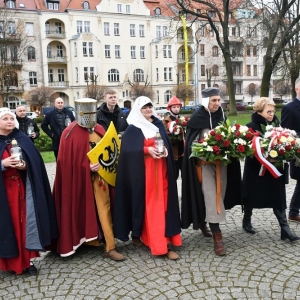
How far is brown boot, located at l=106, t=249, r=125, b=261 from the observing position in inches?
183

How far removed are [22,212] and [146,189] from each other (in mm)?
1535

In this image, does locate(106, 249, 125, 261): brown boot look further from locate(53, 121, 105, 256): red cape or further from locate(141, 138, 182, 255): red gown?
locate(141, 138, 182, 255): red gown

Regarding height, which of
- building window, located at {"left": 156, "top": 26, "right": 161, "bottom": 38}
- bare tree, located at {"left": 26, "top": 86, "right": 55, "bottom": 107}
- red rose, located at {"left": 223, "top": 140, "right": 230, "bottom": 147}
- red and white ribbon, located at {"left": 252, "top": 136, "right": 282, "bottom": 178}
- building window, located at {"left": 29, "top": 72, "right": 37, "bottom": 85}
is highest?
building window, located at {"left": 156, "top": 26, "right": 161, "bottom": 38}

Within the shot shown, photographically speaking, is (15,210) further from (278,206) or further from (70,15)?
(70,15)

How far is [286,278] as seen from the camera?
4.02m

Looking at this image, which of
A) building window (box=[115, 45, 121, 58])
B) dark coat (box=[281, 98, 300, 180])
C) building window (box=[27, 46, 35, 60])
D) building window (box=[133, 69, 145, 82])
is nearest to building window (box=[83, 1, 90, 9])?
building window (box=[115, 45, 121, 58])

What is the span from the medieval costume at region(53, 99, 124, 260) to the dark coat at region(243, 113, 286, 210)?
6.63 ft

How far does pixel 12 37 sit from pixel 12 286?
35.6 m

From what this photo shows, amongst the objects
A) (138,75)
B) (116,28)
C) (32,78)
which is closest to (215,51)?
(138,75)

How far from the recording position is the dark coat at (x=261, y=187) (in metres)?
5.09

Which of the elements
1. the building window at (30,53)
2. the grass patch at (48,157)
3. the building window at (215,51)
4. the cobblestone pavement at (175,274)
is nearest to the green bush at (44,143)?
the grass patch at (48,157)

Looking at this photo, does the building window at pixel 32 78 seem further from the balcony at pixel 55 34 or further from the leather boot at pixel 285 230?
the leather boot at pixel 285 230

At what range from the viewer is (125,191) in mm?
4820

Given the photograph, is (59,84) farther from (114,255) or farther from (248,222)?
(114,255)
